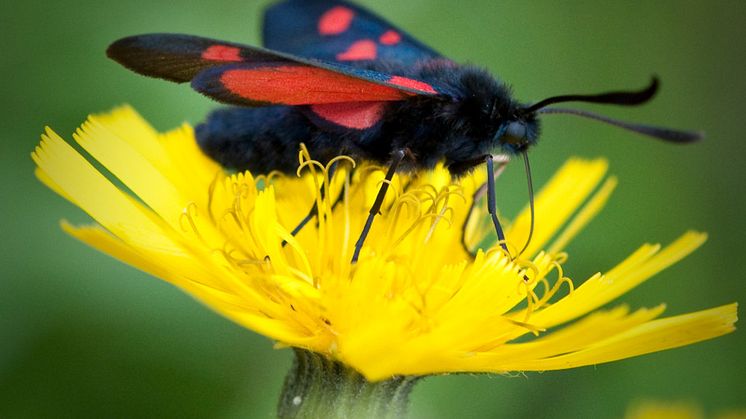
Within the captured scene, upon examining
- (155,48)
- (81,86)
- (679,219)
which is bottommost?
(81,86)

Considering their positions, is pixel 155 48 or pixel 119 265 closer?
pixel 155 48

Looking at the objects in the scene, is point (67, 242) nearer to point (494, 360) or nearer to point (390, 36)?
point (390, 36)

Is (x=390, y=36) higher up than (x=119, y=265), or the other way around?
(x=390, y=36)

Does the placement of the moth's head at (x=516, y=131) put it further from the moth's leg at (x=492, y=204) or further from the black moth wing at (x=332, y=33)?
the black moth wing at (x=332, y=33)

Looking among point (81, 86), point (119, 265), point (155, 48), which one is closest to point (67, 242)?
point (119, 265)

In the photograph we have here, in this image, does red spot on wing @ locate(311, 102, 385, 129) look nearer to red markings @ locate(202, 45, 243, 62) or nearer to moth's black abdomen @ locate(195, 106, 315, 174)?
moth's black abdomen @ locate(195, 106, 315, 174)

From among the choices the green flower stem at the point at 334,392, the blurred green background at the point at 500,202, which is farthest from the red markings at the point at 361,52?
the green flower stem at the point at 334,392

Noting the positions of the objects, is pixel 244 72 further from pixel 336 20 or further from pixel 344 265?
pixel 336 20

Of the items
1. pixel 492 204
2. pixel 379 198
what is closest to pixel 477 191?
pixel 492 204
